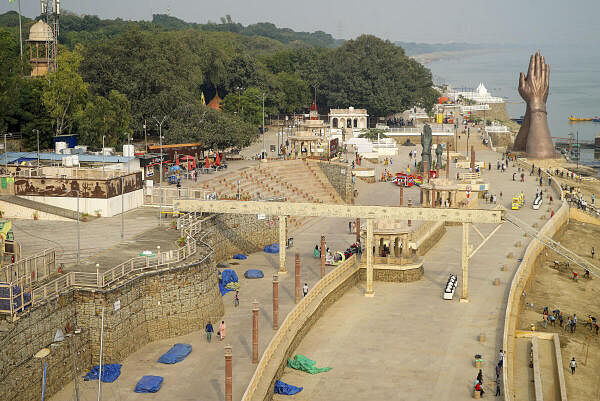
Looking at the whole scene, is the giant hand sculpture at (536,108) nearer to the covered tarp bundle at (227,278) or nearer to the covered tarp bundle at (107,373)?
the covered tarp bundle at (227,278)

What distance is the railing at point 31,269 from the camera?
37.3 metres

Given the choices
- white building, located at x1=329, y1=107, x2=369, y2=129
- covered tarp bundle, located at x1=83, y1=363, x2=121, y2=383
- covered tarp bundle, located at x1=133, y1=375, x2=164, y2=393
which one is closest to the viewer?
covered tarp bundle, located at x1=133, y1=375, x2=164, y2=393

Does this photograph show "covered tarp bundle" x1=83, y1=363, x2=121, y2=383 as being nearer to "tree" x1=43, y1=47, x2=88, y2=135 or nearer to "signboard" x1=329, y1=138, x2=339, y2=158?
"tree" x1=43, y1=47, x2=88, y2=135

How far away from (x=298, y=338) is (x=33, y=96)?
156ft

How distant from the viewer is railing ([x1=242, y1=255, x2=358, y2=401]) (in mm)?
36625

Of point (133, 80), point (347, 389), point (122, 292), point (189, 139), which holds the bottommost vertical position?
point (347, 389)

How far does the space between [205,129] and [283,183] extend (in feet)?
36.4

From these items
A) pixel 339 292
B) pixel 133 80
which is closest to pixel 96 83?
pixel 133 80

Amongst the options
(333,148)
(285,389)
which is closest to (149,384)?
(285,389)

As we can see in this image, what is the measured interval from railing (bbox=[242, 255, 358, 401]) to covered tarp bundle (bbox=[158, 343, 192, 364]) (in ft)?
12.8

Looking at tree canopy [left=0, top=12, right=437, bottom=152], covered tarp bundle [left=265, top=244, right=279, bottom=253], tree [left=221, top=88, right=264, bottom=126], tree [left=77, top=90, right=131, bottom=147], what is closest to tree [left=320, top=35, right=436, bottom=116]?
tree canopy [left=0, top=12, right=437, bottom=152]

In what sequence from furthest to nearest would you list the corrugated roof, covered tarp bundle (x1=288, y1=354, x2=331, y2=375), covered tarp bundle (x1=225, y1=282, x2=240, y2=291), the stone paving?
the corrugated roof < covered tarp bundle (x1=225, y1=282, x2=240, y2=291) < covered tarp bundle (x1=288, y1=354, x2=331, y2=375) < the stone paving

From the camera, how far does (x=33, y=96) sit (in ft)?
267

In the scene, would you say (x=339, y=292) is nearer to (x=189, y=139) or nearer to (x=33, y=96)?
(x=189, y=139)
